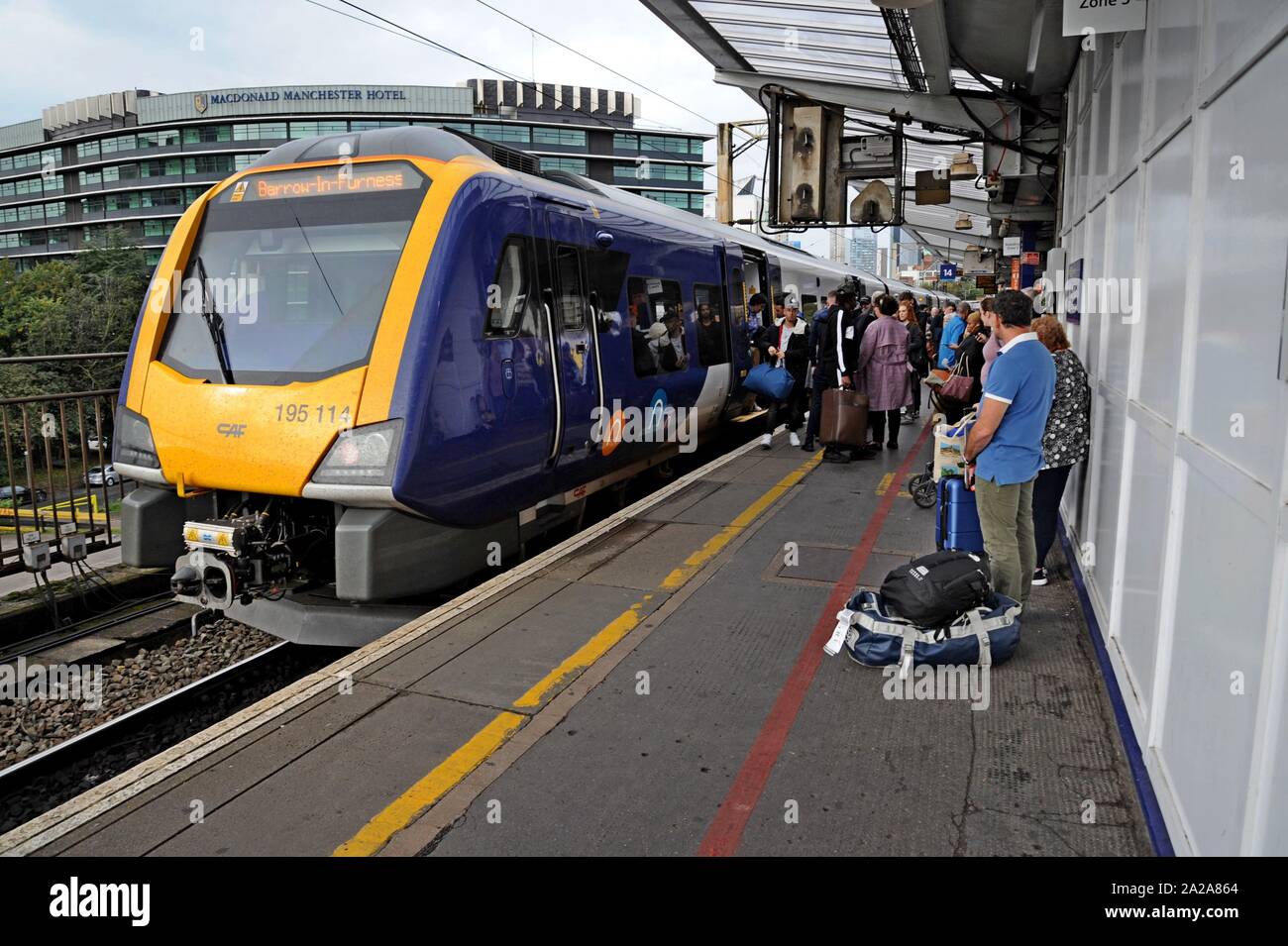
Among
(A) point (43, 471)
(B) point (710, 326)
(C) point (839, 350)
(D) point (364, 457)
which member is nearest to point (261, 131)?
(B) point (710, 326)

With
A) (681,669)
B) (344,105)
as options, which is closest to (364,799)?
(681,669)

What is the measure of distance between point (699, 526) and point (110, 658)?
13.7 feet

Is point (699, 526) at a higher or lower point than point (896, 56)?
lower

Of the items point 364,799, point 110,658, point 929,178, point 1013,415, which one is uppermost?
point 929,178

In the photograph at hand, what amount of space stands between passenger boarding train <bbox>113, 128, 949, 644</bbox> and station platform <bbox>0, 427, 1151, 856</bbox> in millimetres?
719

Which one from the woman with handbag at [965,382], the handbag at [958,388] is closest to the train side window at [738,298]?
the woman with handbag at [965,382]

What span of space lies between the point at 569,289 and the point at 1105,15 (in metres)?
3.71

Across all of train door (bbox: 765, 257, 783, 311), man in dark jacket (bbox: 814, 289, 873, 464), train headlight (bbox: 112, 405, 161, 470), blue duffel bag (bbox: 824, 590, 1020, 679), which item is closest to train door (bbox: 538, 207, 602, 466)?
train headlight (bbox: 112, 405, 161, 470)

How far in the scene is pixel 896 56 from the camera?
8.73m

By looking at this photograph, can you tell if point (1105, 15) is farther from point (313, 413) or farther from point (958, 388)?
point (313, 413)

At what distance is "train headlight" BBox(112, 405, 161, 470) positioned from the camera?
18.6 feet

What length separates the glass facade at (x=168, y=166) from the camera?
7756 cm

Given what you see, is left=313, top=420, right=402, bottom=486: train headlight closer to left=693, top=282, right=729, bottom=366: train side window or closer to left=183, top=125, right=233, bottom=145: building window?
left=693, top=282, right=729, bottom=366: train side window

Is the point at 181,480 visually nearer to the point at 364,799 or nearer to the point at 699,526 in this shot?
the point at 364,799
